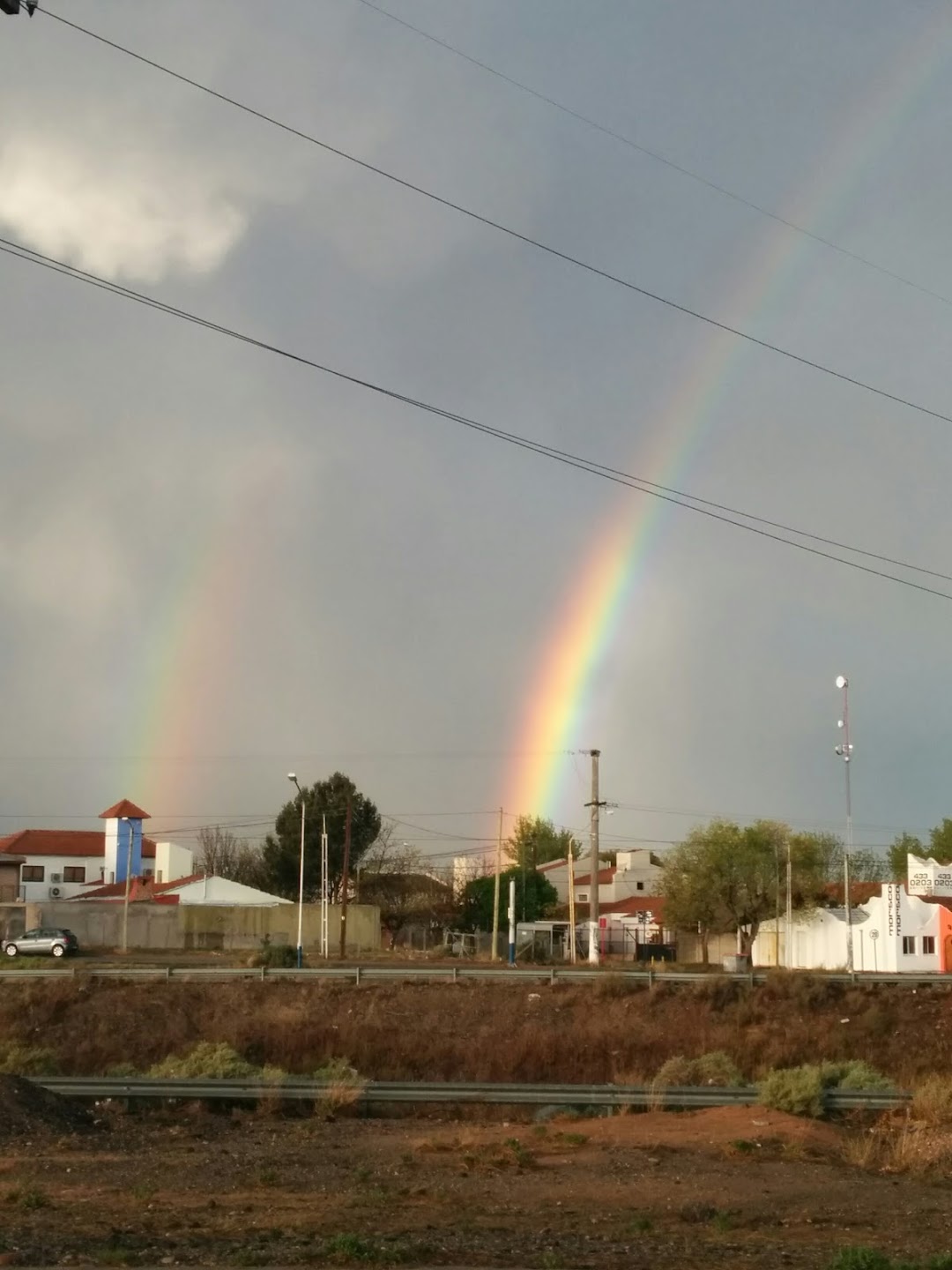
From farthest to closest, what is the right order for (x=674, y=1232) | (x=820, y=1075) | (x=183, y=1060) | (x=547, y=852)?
(x=547, y=852)
(x=183, y=1060)
(x=820, y=1075)
(x=674, y=1232)

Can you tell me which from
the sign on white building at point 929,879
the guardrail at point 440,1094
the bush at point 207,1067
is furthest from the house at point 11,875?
the guardrail at point 440,1094

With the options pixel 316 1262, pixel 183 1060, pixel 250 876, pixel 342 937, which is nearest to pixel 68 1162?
pixel 316 1262

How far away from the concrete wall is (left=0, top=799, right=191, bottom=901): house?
2663 cm

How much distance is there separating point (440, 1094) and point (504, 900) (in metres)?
70.3

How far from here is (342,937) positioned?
2734 inches

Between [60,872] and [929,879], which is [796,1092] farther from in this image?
[60,872]

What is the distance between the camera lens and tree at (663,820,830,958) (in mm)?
75688

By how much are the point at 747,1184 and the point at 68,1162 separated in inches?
352

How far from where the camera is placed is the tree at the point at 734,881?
7569 cm

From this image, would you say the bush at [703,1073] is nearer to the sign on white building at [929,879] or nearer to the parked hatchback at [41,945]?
the parked hatchback at [41,945]

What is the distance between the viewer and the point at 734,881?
7612 cm

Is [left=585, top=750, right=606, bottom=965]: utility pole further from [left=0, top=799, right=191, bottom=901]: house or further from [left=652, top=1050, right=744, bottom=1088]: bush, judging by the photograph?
[left=0, top=799, right=191, bottom=901]: house

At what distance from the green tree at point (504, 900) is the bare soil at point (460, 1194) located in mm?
72783

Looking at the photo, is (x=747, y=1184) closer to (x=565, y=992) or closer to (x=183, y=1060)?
(x=183, y=1060)
